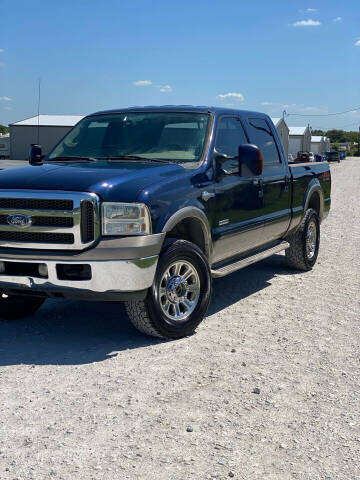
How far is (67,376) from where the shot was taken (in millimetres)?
4438

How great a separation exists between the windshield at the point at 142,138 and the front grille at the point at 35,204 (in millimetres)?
1349

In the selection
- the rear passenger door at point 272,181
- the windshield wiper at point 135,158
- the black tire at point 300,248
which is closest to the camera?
the windshield wiper at point 135,158

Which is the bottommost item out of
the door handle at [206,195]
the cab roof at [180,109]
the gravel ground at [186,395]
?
the gravel ground at [186,395]

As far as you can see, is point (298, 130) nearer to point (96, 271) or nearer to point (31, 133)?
point (31, 133)

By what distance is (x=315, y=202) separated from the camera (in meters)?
8.99

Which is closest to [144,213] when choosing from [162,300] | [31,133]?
[162,300]

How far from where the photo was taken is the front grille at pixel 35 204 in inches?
186

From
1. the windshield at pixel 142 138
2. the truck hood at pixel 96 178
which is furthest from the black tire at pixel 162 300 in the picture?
the windshield at pixel 142 138

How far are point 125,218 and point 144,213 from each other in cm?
15

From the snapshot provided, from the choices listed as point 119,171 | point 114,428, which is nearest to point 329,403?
point 114,428

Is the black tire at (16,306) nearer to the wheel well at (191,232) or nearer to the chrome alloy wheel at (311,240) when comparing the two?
the wheel well at (191,232)

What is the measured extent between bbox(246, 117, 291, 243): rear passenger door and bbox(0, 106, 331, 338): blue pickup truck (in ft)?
0.08

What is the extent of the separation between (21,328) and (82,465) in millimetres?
2705

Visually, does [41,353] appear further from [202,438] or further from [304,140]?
[304,140]
